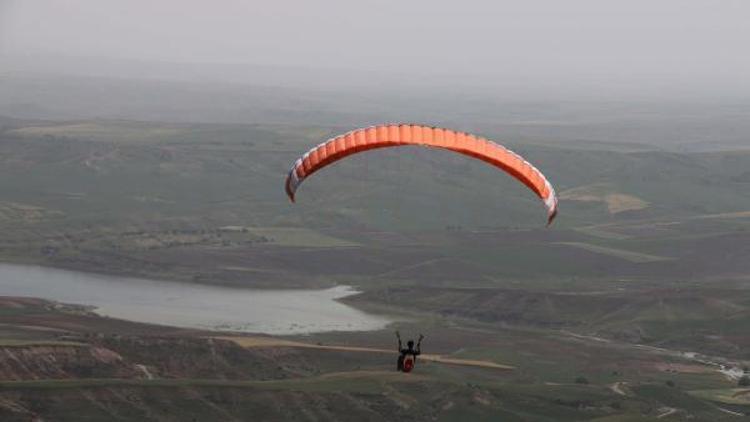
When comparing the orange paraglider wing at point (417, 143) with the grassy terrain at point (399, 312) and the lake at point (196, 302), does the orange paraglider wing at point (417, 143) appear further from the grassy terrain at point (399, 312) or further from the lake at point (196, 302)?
the lake at point (196, 302)

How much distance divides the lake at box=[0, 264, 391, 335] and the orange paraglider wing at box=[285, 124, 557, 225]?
72498 millimetres

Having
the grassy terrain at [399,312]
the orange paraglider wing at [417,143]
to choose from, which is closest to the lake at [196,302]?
the grassy terrain at [399,312]

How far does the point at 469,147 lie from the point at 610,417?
43225 millimetres

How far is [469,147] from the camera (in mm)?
33688

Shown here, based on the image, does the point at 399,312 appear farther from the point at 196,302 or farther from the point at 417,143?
the point at 417,143

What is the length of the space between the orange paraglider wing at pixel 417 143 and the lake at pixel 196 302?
72.5m

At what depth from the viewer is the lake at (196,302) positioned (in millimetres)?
111625

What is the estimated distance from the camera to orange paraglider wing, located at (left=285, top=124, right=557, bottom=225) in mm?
33281

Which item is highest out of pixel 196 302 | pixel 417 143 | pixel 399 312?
pixel 417 143

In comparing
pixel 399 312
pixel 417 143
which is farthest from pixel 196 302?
pixel 417 143

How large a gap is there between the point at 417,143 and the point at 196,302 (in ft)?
302

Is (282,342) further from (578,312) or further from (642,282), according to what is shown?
(642,282)

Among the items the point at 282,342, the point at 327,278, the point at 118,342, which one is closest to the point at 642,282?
the point at 327,278

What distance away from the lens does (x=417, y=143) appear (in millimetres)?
33344
